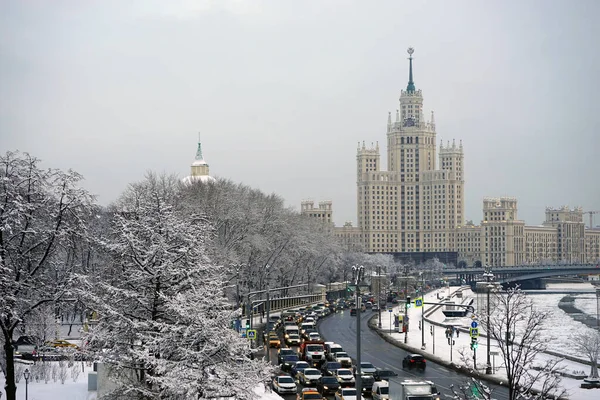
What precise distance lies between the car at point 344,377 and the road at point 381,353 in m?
3.21

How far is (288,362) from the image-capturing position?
57.2 metres

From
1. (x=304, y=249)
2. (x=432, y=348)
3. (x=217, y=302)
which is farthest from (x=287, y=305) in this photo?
(x=217, y=302)

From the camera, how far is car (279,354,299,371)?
5631 cm

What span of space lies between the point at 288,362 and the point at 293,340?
16.5 m

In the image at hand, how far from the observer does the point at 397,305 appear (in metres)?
136

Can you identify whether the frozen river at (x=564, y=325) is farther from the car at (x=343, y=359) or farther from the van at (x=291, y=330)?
the van at (x=291, y=330)

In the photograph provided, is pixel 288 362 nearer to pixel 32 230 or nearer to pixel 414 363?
pixel 414 363

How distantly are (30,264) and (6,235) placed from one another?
141 centimetres

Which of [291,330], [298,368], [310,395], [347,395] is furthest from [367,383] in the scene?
[291,330]

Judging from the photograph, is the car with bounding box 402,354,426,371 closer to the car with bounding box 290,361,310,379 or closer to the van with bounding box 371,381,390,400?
the car with bounding box 290,361,310,379

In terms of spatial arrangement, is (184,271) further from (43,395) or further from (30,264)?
(43,395)

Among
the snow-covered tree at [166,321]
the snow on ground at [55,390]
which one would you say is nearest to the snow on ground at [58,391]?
the snow on ground at [55,390]

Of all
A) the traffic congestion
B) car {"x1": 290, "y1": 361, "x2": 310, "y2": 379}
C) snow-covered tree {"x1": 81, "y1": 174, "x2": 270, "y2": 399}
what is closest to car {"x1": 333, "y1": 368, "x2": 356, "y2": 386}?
the traffic congestion

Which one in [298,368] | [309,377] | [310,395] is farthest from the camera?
[298,368]
